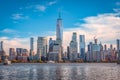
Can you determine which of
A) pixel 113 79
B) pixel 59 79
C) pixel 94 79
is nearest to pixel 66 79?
pixel 59 79

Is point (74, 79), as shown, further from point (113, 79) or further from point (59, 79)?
point (113, 79)

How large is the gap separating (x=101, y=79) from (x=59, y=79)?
13228 millimetres

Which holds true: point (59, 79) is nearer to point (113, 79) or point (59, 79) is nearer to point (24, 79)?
point (24, 79)

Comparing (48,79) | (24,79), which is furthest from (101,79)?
(24,79)

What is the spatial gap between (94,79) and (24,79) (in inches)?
862

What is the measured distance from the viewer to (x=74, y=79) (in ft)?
297

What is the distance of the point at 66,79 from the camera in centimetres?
9081

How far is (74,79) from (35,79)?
1231 centimetres

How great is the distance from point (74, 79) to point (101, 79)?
27.8 ft

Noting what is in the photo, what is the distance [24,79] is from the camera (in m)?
89.8

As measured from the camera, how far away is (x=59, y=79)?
298 ft

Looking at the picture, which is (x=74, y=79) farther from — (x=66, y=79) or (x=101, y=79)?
(x=101, y=79)

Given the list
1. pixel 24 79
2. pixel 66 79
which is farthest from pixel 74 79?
pixel 24 79

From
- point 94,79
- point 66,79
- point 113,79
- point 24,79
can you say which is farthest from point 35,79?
point 113,79
